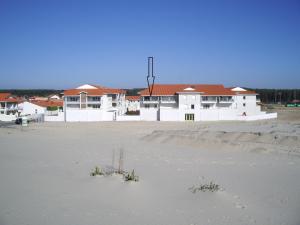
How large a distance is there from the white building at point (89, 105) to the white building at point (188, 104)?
6055 millimetres

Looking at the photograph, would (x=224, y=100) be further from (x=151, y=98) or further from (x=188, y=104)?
(x=151, y=98)

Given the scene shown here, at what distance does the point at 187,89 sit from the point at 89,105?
16857 millimetres

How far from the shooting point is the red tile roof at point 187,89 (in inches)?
2056

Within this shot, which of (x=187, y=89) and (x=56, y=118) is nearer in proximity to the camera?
(x=56, y=118)

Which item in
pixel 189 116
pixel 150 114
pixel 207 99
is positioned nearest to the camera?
pixel 189 116

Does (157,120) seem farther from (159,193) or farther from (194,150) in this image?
(159,193)

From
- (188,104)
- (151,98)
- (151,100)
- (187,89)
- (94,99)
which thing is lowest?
(188,104)

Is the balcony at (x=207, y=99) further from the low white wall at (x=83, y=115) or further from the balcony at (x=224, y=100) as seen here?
the low white wall at (x=83, y=115)

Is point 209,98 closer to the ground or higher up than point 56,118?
higher up

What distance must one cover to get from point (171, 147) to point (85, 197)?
1409 centimetres

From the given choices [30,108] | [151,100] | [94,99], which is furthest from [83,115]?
[30,108]

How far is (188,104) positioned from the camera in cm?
5088

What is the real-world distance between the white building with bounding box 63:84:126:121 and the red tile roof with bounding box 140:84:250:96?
252 inches

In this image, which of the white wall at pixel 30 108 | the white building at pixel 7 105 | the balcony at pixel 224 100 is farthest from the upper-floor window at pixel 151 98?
the white building at pixel 7 105
